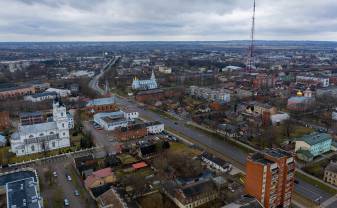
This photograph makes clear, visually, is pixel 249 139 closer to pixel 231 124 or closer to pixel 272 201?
pixel 231 124

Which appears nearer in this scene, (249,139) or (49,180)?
(49,180)

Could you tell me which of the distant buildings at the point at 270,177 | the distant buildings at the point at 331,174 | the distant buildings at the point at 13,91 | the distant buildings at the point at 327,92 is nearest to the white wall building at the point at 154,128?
the distant buildings at the point at 270,177

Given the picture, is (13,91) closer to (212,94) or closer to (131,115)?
(131,115)

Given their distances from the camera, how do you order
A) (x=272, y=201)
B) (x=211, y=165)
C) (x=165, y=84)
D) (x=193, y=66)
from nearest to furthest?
(x=272, y=201), (x=211, y=165), (x=165, y=84), (x=193, y=66)

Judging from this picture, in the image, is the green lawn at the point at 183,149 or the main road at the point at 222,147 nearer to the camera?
the main road at the point at 222,147

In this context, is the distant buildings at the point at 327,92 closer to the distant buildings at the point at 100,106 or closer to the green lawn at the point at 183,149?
the green lawn at the point at 183,149

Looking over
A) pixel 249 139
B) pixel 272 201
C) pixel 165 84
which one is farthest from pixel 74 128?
pixel 165 84

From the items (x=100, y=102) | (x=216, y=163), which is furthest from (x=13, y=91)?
(x=216, y=163)
